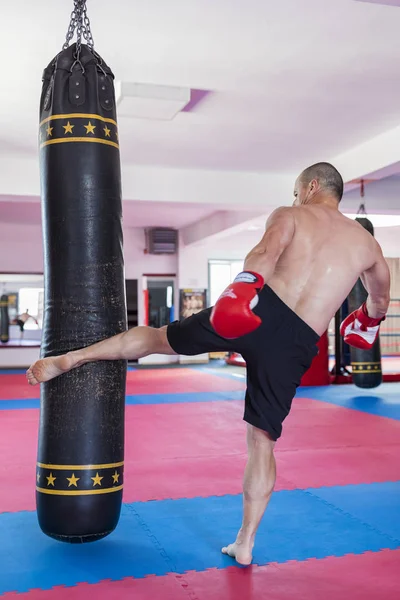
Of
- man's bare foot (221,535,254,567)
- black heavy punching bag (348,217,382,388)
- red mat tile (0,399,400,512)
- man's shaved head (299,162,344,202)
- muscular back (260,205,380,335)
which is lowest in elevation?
red mat tile (0,399,400,512)

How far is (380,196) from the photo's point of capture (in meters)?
8.86

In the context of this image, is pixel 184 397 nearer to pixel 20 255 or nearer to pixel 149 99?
pixel 149 99

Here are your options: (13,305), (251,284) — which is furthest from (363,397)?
(13,305)

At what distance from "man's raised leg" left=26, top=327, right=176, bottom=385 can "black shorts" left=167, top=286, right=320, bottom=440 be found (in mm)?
102

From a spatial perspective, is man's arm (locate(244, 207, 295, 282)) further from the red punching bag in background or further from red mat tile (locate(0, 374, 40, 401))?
the red punching bag in background

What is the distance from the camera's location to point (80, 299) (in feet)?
8.13

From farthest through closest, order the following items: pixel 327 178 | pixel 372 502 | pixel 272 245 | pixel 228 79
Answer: pixel 228 79
pixel 372 502
pixel 327 178
pixel 272 245

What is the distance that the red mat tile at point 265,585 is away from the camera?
2.18 metres

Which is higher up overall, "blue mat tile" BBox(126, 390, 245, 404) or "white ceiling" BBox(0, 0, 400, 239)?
"white ceiling" BBox(0, 0, 400, 239)

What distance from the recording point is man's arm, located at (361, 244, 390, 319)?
108 inches

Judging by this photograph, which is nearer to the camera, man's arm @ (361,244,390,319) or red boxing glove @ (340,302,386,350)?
man's arm @ (361,244,390,319)

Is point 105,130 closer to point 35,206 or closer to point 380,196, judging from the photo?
point 380,196

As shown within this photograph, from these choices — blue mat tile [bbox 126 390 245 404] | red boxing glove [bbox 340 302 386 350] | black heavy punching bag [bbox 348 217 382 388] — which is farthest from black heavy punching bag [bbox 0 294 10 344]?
red boxing glove [bbox 340 302 386 350]

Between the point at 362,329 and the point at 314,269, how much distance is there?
75 cm
